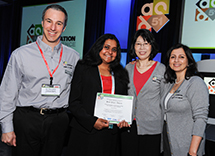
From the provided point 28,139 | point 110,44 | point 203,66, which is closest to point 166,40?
point 203,66

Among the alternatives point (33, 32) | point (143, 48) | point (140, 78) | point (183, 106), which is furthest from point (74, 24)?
point (183, 106)

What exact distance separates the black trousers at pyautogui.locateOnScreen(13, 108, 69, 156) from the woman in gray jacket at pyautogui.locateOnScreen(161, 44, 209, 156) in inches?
43.9

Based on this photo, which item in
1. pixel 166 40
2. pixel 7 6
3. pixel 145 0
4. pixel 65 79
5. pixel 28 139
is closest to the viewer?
pixel 28 139

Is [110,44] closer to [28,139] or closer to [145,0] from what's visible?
[28,139]

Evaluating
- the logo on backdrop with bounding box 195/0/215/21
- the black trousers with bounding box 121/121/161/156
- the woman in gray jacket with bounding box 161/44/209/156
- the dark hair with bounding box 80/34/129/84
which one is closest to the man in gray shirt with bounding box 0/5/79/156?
the dark hair with bounding box 80/34/129/84

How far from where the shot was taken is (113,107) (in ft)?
5.75

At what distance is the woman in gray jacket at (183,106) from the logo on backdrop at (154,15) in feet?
7.93

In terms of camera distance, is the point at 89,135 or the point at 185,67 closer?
the point at 89,135

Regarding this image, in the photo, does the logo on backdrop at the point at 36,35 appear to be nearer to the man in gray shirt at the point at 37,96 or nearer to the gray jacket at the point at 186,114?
the man in gray shirt at the point at 37,96

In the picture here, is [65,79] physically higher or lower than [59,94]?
higher

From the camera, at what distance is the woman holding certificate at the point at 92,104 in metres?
1.73

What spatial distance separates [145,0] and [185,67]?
3001mm

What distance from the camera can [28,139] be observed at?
5.44 feet

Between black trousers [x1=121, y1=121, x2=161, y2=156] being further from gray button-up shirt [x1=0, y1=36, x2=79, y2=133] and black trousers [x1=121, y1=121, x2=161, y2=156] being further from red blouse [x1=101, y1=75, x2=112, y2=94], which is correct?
gray button-up shirt [x1=0, y1=36, x2=79, y2=133]
